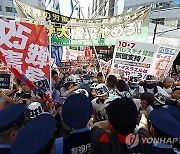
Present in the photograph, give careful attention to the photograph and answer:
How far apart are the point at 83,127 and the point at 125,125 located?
49 cm

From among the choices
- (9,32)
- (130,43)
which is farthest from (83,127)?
(130,43)

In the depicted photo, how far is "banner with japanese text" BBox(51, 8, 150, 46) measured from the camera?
669 cm

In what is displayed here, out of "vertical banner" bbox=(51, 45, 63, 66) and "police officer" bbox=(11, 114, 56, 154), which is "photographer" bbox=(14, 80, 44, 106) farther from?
"vertical banner" bbox=(51, 45, 63, 66)

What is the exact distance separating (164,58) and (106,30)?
2198mm

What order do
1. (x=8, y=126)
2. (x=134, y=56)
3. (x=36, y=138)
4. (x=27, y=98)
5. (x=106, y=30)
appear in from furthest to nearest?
(x=106, y=30)
(x=134, y=56)
(x=27, y=98)
(x=8, y=126)
(x=36, y=138)

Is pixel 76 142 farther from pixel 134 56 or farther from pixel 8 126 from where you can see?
pixel 134 56

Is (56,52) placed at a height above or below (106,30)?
below

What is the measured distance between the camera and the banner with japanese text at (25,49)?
3004mm

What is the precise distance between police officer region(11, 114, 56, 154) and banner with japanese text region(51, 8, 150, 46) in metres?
5.24

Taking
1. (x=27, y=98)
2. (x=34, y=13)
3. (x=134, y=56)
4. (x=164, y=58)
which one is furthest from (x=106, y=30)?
(x=27, y=98)

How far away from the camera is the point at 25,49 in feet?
10.5

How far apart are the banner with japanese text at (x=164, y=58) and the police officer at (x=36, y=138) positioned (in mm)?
5218

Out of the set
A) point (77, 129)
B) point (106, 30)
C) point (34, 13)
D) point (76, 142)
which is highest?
point (34, 13)

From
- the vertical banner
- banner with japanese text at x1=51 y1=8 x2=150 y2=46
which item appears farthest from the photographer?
the vertical banner
